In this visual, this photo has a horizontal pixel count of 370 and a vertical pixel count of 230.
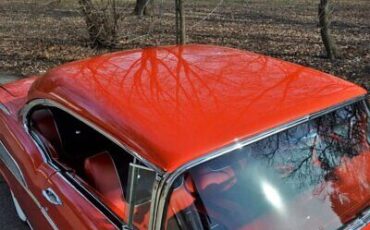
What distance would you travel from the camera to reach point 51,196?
2541 mm

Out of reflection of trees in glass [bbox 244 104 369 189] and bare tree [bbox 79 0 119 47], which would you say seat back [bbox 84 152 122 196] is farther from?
bare tree [bbox 79 0 119 47]

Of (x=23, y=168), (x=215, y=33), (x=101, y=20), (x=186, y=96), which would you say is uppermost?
(x=186, y=96)

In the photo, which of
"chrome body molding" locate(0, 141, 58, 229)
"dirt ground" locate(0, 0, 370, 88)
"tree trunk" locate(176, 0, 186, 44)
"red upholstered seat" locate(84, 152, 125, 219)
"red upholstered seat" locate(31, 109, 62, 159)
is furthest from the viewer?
"dirt ground" locate(0, 0, 370, 88)

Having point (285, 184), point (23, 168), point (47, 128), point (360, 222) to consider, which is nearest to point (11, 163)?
point (23, 168)

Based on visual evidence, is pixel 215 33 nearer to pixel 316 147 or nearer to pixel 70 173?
pixel 70 173

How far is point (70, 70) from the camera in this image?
2.77 meters

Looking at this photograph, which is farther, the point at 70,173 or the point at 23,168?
the point at 23,168

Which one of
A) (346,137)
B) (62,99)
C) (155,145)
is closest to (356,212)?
(346,137)

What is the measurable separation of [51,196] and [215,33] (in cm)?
1025

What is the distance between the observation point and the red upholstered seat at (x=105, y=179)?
2.40 m

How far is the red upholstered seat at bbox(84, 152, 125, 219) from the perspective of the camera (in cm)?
240

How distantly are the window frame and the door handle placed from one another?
11 centimetres

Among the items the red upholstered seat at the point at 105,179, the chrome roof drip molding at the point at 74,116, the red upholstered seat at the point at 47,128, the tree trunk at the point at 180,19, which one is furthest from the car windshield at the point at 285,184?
the tree trunk at the point at 180,19

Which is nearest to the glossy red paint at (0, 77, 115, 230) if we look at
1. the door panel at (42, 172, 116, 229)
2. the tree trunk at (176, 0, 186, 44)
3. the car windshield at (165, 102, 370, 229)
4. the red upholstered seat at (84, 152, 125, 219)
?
the door panel at (42, 172, 116, 229)
